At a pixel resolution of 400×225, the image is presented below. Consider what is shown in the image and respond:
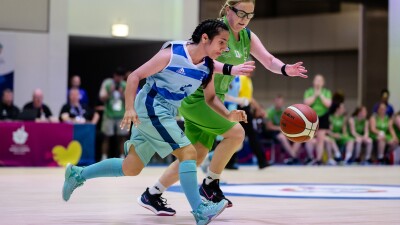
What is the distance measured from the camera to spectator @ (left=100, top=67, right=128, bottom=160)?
14.7 meters

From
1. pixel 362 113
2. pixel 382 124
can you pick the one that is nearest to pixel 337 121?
pixel 362 113

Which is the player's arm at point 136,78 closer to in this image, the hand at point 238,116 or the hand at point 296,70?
the hand at point 238,116

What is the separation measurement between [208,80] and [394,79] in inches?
569

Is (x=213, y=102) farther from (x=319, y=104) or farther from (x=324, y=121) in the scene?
(x=324, y=121)

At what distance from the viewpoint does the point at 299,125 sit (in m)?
6.06

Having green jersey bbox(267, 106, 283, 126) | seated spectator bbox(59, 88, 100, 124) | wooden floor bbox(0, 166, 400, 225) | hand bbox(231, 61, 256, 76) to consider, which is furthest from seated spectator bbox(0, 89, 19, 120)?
hand bbox(231, 61, 256, 76)

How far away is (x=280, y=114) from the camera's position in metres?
16.6

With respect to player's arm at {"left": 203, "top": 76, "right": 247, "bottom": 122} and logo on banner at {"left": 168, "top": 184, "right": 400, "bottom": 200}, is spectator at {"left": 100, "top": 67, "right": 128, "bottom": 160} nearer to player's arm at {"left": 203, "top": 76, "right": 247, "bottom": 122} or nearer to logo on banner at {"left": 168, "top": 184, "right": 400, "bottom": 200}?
logo on banner at {"left": 168, "top": 184, "right": 400, "bottom": 200}

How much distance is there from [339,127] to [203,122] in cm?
1143

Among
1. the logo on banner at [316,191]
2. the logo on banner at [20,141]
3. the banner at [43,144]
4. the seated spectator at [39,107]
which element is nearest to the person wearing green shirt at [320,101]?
the banner at [43,144]

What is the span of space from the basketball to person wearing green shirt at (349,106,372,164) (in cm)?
1119

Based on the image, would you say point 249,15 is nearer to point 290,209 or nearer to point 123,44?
point 290,209

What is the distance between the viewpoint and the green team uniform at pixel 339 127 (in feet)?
55.4

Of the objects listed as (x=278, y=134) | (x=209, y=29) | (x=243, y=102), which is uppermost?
(x=209, y=29)
